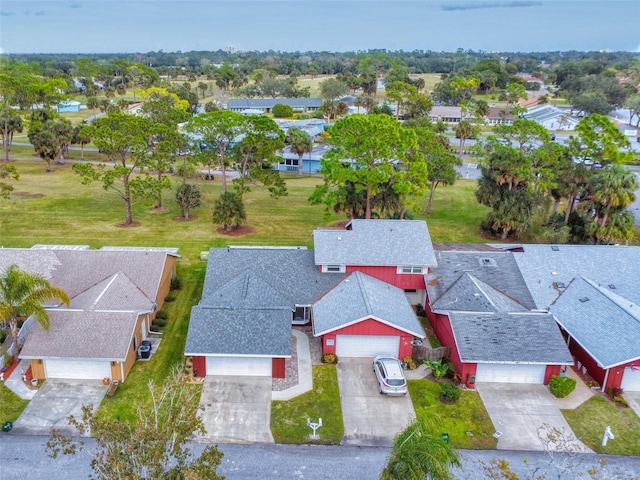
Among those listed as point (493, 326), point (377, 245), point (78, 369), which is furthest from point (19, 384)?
point (493, 326)

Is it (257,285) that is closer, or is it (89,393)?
(89,393)

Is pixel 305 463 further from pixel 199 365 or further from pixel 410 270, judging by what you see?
pixel 410 270

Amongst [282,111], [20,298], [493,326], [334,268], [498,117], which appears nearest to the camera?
[20,298]

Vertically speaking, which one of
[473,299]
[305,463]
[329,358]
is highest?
[473,299]

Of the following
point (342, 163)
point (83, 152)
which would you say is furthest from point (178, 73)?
point (342, 163)

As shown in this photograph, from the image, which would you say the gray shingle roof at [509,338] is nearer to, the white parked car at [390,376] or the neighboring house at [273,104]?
the white parked car at [390,376]

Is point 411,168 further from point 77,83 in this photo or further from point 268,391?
point 77,83

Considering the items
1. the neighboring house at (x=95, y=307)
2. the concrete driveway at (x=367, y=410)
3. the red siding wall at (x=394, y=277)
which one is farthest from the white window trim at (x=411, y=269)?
the neighboring house at (x=95, y=307)
